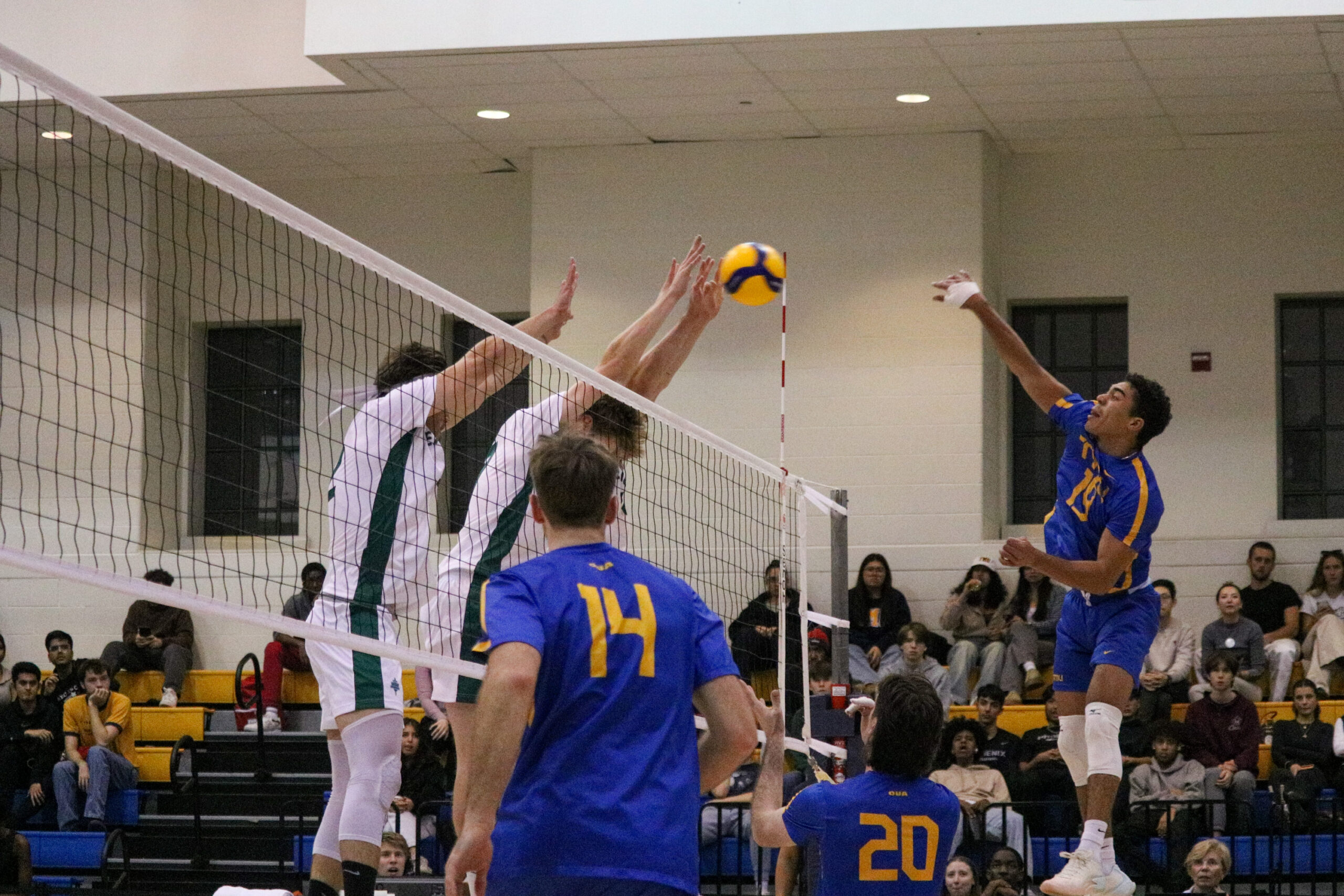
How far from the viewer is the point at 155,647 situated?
16.6 m

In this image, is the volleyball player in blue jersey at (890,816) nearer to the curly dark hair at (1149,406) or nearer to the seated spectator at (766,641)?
the curly dark hair at (1149,406)

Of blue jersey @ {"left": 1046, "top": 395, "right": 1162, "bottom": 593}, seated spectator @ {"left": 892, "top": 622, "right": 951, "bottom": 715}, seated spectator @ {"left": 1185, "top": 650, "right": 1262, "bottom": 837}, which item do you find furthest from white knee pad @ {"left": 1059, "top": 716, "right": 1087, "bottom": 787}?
seated spectator @ {"left": 892, "top": 622, "right": 951, "bottom": 715}

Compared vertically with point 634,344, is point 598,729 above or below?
below

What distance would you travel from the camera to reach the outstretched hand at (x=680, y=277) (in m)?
7.51

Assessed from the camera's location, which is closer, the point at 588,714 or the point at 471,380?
the point at 588,714

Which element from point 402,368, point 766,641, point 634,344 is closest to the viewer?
point 402,368

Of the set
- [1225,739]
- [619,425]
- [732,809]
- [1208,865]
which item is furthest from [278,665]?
[619,425]

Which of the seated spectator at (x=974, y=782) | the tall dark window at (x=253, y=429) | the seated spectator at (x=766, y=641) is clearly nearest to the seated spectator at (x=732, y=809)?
the seated spectator at (x=766, y=641)

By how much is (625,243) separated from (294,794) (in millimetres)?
6259

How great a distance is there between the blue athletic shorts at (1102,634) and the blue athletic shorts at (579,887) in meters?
4.33

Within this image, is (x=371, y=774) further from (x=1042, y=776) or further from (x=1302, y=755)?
(x=1302, y=755)

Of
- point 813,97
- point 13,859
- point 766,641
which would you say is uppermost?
point 813,97

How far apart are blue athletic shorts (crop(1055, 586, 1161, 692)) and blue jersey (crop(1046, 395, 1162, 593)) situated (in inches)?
3.8

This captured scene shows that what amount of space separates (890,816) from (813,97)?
428 inches
